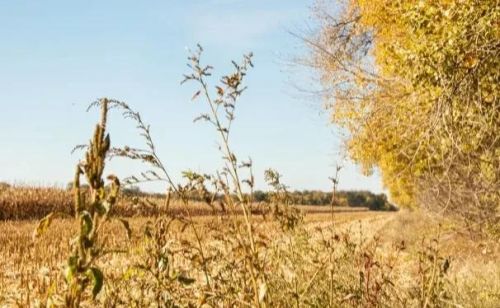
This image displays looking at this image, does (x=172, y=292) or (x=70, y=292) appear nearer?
(x=70, y=292)

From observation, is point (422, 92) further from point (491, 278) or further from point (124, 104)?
point (124, 104)

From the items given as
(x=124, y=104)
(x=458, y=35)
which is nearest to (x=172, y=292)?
(x=124, y=104)

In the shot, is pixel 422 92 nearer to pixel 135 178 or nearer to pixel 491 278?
pixel 491 278

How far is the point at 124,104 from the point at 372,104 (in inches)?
458

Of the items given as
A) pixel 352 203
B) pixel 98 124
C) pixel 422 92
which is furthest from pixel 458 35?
pixel 352 203

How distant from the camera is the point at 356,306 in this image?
475 cm

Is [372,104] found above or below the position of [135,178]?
above

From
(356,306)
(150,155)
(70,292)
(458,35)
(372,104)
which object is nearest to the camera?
(70,292)

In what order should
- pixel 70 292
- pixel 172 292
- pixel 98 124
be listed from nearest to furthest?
pixel 98 124 → pixel 70 292 → pixel 172 292

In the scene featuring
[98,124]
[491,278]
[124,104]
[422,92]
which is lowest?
[491,278]

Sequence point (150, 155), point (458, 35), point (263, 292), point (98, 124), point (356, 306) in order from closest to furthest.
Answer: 1. point (98, 124)
2. point (263, 292)
3. point (150, 155)
4. point (356, 306)
5. point (458, 35)

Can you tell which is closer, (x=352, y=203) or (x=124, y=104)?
(x=124, y=104)

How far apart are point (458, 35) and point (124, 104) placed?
615cm

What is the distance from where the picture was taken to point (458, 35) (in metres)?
7.96
